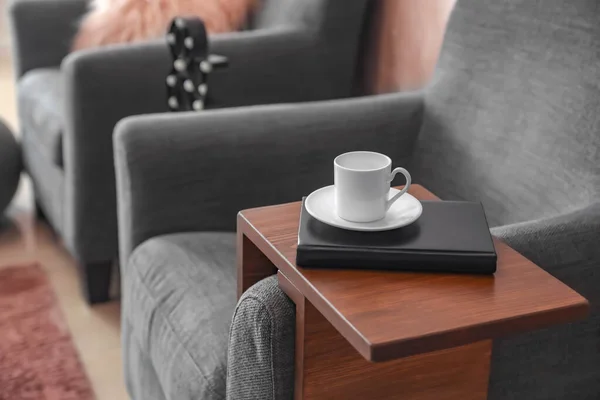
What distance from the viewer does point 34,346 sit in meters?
1.97

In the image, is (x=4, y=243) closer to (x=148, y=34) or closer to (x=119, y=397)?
(x=148, y=34)

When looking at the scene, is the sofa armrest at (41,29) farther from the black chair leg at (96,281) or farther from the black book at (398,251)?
the black book at (398,251)

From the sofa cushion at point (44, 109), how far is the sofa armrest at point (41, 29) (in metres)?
0.05

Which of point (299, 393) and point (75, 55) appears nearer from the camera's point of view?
point (299, 393)

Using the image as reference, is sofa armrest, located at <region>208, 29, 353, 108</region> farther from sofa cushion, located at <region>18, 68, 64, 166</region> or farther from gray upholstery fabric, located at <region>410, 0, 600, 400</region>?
gray upholstery fabric, located at <region>410, 0, 600, 400</region>

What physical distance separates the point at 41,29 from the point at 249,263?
1.70 meters

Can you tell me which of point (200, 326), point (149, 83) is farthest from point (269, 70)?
point (200, 326)

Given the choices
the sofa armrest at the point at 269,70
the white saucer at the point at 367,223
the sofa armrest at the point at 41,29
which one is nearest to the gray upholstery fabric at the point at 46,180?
the sofa armrest at the point at 41,29

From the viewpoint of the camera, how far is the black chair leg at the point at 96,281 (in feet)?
7.07

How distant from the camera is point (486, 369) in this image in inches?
43.8

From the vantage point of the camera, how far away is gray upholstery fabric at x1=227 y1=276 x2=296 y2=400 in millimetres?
1039

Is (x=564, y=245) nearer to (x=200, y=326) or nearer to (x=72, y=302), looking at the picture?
(x=200, y=326)

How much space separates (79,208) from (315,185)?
73 cm

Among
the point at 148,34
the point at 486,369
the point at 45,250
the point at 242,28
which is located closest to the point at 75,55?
the point at 148,34
